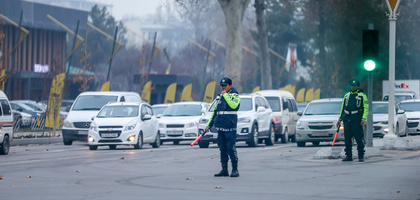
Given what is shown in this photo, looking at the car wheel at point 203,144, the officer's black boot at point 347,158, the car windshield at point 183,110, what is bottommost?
the officer's black boot at point 347,158

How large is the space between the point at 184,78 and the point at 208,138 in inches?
1514

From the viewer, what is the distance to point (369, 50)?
2097 cm

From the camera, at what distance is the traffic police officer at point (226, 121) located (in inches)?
612

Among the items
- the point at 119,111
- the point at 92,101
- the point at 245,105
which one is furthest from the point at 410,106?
the point at 119,111

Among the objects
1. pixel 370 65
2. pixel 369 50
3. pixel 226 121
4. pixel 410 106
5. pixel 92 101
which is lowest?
pixel 226 121

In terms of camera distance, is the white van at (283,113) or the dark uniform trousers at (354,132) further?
the white van at (283,113)

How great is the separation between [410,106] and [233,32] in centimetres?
1464

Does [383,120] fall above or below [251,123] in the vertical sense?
above

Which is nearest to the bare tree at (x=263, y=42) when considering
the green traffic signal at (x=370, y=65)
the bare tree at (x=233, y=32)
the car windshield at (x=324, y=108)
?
the bare tree at (x=233, y=32)

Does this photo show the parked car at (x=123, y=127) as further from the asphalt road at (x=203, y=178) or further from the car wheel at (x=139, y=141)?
the asphalt road at (x=203, y=178)

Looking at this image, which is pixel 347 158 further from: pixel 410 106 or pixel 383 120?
pixel 410 106

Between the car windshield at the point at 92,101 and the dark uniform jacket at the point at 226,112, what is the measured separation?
17.4 metres

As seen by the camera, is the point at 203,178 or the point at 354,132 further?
the point at 354,132

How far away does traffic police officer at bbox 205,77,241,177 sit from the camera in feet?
51.0
